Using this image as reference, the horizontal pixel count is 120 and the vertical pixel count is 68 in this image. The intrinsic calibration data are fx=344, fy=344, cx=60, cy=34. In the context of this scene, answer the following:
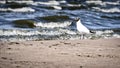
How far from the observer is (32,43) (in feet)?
28.7

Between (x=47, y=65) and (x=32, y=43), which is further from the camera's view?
(x=32, y=43)

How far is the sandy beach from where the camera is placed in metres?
6.38

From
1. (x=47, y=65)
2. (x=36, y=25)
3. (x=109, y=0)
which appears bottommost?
(x=109, y=0)

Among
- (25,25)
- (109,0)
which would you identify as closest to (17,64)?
(25,25)

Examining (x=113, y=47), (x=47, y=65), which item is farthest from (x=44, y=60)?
(x=113, y=47)

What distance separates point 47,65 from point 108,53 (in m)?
1.91

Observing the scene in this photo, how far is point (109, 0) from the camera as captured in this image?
109ft

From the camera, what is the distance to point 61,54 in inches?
289

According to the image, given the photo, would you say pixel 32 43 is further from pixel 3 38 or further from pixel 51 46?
pixel 3 38

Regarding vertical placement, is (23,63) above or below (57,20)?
above

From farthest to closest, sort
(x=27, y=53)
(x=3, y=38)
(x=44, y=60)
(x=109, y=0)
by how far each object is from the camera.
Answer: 1. (x=109, y=0)
2. (x=3, y=38)
3. (x=27, y=53)
4. (x=44, y=60)

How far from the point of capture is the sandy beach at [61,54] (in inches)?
251

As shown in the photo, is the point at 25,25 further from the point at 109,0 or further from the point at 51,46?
the point at 109,0

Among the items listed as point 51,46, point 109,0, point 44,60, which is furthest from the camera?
point 109,0
